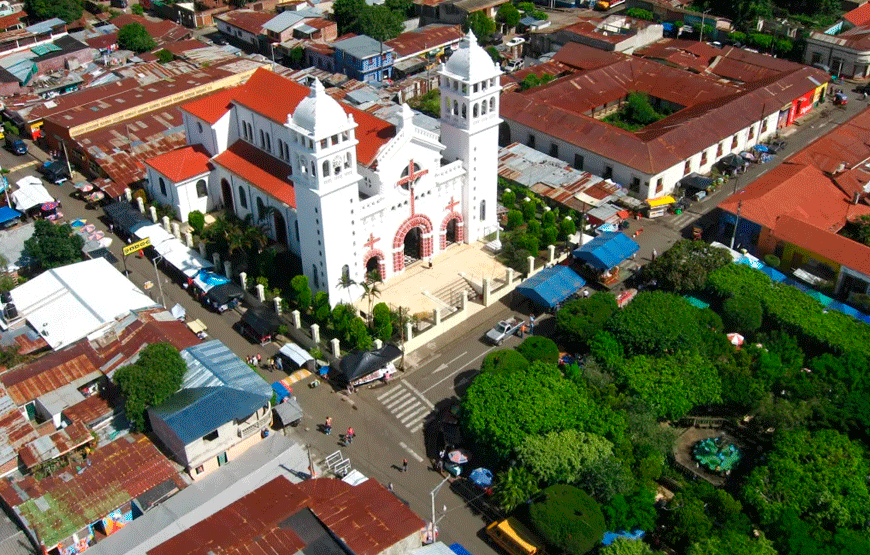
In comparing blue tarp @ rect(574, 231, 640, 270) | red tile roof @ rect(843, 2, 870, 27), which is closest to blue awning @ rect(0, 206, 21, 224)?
blue tarp @ rect(574, 231, 640, 270)

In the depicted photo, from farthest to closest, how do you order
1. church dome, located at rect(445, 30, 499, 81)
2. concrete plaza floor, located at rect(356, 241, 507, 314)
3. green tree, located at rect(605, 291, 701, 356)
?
concrete plaza floor, located at rect(356, 241, 507, 314), church dome, located at rect(445, 30, 499, 81), green tree, located at rect(605, 291, 701, 356)

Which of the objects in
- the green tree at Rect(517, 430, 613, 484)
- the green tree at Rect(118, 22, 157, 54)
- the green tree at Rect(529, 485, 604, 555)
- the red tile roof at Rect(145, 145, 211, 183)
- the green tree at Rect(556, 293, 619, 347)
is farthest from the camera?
the green tree at Rect(118, 22, 157, 54)

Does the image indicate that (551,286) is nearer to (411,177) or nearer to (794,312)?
(411,177)

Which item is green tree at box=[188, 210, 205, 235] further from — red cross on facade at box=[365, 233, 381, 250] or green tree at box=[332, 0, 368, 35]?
green tree at box=[332, 0, 368, 35]

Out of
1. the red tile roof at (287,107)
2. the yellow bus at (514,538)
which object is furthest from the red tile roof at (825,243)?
the yellow bus at (514,538)

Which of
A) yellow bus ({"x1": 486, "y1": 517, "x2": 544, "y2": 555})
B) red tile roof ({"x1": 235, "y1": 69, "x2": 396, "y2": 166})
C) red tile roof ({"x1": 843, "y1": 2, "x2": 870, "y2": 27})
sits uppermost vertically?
red tile roof ({"x1": 235, "y1": 69, "x2": 396, "y2": 166})

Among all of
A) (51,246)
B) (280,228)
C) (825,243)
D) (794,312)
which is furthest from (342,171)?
(825,243)
